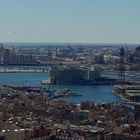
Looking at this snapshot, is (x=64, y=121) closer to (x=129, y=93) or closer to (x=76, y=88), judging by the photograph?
(x=129, y=93)

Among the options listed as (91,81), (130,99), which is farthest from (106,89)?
(130,99)

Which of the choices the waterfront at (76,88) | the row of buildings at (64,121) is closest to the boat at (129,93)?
the waterfront at (76,88)

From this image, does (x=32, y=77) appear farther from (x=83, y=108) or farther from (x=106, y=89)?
(x=83, y=108)

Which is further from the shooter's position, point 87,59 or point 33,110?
point 87,59

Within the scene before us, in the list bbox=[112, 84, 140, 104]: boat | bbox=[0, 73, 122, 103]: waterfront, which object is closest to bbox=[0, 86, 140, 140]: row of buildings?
bbox=[0, 73, 122, 103]: waterfront

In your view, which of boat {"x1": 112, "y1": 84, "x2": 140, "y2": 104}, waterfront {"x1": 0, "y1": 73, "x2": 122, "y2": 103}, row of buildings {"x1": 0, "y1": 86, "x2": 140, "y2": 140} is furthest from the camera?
waterfront {"x1": 0, "y1": 73, "x2": 122, "y2": 103}

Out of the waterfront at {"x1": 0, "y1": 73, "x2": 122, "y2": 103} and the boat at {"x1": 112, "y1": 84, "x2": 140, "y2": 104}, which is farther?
the waterfront at {"x1": 0, "y1": 73, "x2": 122, "y2": 103}

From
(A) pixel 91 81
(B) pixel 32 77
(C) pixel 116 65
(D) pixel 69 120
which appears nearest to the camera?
(D) pixel 69 120

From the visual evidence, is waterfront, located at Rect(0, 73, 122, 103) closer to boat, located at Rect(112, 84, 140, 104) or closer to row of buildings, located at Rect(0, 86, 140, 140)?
boat, located at Rect(112, 84, 140, 104)
